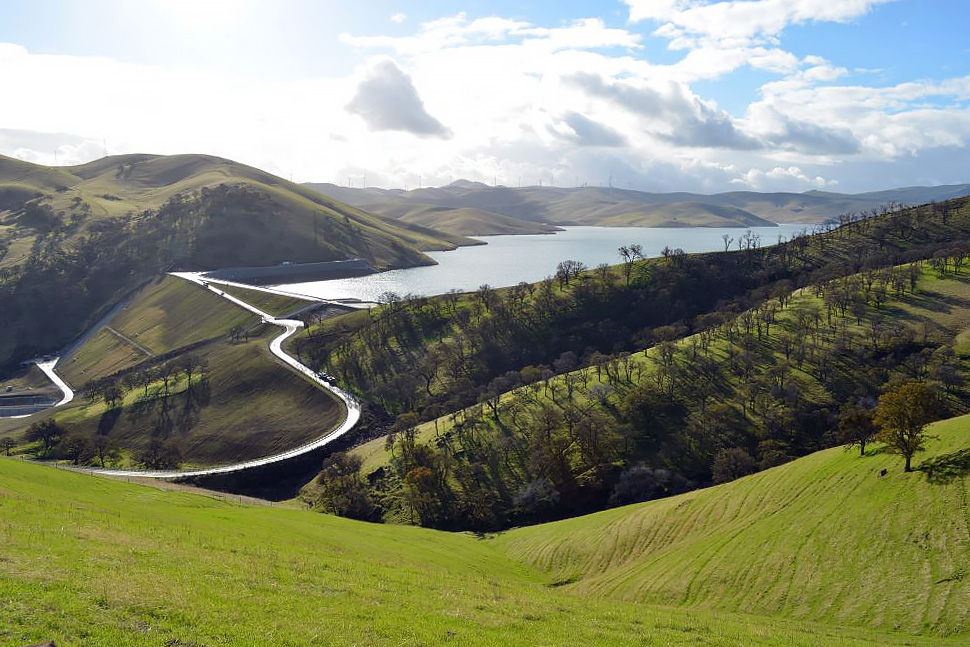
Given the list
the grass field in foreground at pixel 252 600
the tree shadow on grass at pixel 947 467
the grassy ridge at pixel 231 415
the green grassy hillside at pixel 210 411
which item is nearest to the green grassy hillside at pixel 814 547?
the tree shadow on grass at pixel 947 467

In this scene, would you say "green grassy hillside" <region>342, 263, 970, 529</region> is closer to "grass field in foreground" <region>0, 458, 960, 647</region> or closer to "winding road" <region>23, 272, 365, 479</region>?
"winding road" <region>23, 272, 365, 479</region>

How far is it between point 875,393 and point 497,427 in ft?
222

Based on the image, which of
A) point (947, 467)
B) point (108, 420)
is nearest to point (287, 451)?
point (108, 420)

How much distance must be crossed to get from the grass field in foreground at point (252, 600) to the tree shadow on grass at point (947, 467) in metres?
16.6

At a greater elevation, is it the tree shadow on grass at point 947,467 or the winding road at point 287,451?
the tree shadow on grass at point 947,467

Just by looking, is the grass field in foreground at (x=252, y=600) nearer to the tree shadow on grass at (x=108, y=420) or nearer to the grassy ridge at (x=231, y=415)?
the grassy ridge at (x=231, y=415)

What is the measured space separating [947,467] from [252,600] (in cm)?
4913

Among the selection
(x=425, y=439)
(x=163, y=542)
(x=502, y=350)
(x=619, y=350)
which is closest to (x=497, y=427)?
(x=425, y=439)

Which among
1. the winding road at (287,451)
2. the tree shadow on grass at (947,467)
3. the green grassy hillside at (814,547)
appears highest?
the tree shadow on grass at (947,467)

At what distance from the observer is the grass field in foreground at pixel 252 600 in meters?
23.1

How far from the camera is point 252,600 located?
27188 millimetres

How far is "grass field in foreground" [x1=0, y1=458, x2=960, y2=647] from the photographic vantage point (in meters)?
23.1

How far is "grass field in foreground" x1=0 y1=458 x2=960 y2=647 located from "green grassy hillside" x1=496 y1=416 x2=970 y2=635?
374cm

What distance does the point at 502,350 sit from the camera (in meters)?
161
